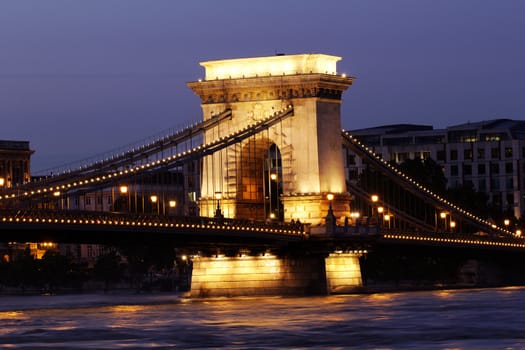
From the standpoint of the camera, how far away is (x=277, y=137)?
12444cm

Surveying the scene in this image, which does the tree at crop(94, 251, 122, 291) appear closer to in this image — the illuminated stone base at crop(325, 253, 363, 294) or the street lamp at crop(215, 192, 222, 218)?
the street lamp at crop(215, 192, 222, 218)

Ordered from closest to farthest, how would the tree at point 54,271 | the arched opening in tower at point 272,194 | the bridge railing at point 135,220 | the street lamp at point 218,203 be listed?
1. the bridge railing at point 135,220
2. the street lamp at point 218,203
3. the arched opening in tower at point 272,194
4. the tree at point 54,271

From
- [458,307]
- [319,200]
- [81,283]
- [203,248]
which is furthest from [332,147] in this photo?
[81,283]

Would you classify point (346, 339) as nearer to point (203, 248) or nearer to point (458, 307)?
point (458, 307)

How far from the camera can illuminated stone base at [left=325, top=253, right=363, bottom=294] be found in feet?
399

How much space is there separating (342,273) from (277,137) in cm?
961

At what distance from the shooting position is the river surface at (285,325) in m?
72.9

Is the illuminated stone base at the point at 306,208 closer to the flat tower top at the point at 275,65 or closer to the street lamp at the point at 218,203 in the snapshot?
the street lamp at the point at 218,203

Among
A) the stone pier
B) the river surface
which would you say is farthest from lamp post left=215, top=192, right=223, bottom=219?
the river surface

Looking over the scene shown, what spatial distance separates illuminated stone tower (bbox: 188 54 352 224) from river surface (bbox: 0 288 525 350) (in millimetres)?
11614

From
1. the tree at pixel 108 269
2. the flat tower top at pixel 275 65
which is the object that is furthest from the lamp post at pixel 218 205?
the tree at pixel 108 269

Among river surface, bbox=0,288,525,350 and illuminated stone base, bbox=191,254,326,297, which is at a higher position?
illuminated stone base, bbox=191,254,326,297

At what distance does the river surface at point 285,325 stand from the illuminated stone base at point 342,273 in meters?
7.52

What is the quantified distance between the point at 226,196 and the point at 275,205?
165 inches
